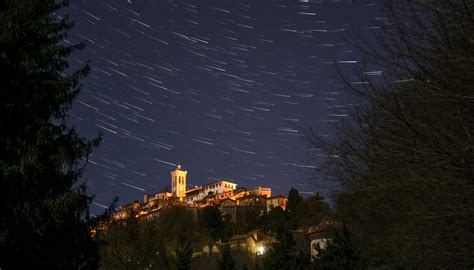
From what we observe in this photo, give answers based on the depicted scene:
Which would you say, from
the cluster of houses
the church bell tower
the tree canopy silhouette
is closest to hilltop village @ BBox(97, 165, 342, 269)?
the cluster of houses

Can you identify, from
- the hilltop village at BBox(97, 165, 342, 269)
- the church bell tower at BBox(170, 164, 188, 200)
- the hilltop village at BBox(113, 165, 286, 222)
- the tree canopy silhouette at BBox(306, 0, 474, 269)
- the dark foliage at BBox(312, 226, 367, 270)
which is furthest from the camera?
the church bell tower at BBox(170, 164, 188, 200)

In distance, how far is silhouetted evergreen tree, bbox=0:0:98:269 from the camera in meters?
12.9

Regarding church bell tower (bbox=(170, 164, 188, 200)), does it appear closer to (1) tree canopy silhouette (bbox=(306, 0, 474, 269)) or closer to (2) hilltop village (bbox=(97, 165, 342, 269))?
(2) hilltop village (bbox=(97, 165, 342, 269))

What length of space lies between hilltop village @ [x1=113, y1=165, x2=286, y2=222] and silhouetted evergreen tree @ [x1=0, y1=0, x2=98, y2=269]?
73421 millimetres

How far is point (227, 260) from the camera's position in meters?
32.7

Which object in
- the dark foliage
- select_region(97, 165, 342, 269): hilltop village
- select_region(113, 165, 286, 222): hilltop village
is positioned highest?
select_region(113, 165, 286, 222): hilltop village

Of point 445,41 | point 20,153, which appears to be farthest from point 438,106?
point 20,153

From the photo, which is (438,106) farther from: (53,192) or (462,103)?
(53,192)

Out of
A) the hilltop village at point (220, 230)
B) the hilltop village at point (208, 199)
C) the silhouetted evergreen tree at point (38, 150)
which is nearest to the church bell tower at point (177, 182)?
the hilltop village at point (208, 199)

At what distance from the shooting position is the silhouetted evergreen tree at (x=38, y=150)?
12.9m

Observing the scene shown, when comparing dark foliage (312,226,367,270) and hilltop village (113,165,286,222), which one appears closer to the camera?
dark foliage (312,226,367,270)

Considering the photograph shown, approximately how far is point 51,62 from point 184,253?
2153cm

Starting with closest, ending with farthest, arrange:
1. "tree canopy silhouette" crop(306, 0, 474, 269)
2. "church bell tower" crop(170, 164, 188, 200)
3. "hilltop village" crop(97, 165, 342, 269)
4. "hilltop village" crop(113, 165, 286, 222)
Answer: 1. "tree canopy silhouette" crop(306, 0, 474, 269)
2. "hilltop village" crop(97, 165, 342, 269)
3. "hilltop village" crop(113, 165, 286, 222)
4. "church bell tower" crop(170, 164, 188, 200)

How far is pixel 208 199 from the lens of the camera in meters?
128
